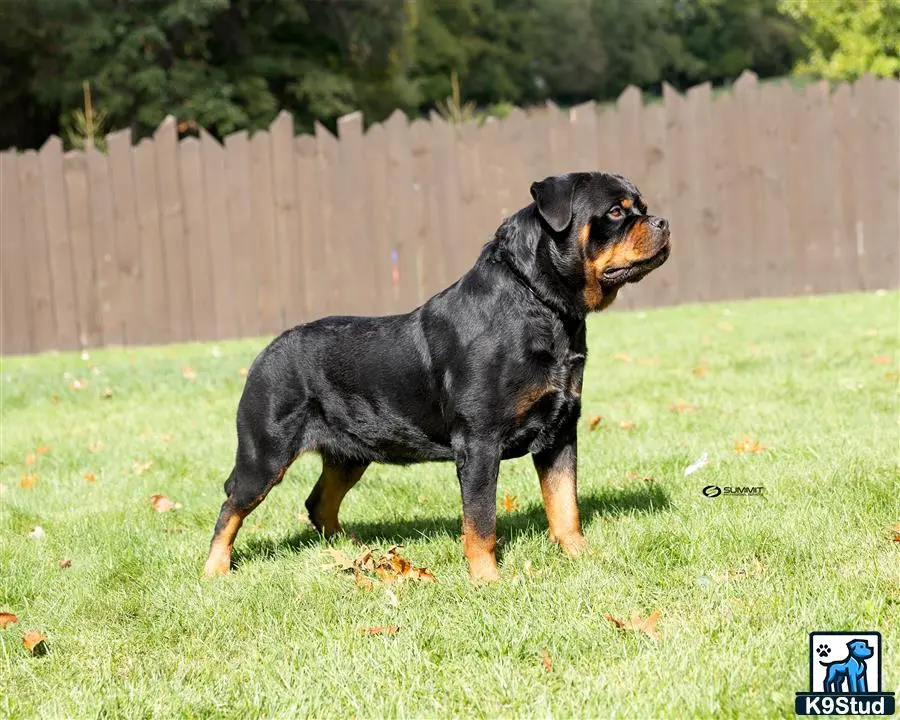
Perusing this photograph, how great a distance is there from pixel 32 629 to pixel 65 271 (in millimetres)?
8837

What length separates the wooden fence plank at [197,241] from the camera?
457 inches

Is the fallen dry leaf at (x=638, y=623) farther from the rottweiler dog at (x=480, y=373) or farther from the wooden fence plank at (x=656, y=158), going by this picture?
the wooden fence plank at (x=656, y=158)

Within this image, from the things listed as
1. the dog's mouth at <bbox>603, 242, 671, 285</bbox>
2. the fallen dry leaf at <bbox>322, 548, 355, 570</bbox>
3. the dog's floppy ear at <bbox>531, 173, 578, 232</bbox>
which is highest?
the dog's floppy ear at <bbox>531, 173, 578, 232</bbox>

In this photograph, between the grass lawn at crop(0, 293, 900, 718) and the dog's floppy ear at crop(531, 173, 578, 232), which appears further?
the dog's floppy ear at crop(531, 173, 578, 232)

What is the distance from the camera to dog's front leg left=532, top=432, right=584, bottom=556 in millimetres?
4152

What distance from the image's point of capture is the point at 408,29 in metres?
26.4

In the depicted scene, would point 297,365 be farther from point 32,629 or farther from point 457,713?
point 457,713

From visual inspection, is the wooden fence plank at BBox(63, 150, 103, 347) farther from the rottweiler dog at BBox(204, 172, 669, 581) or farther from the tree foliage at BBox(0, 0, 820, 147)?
the tree foliage at BBox(0, 0, 820, 147)

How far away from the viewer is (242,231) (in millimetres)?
11727

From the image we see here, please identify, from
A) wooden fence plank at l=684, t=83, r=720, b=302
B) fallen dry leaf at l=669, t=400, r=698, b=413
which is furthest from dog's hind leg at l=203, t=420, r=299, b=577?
wooden fence plank at l=684, t=83, r=720, b=302

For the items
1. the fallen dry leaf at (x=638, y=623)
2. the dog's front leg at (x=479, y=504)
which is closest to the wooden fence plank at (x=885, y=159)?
the dog's front leg at (x=479, y=504)

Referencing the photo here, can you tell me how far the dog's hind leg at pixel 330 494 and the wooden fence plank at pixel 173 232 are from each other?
7.70m

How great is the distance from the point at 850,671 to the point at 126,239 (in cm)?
1037

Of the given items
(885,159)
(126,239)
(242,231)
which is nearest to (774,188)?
(885,159)
